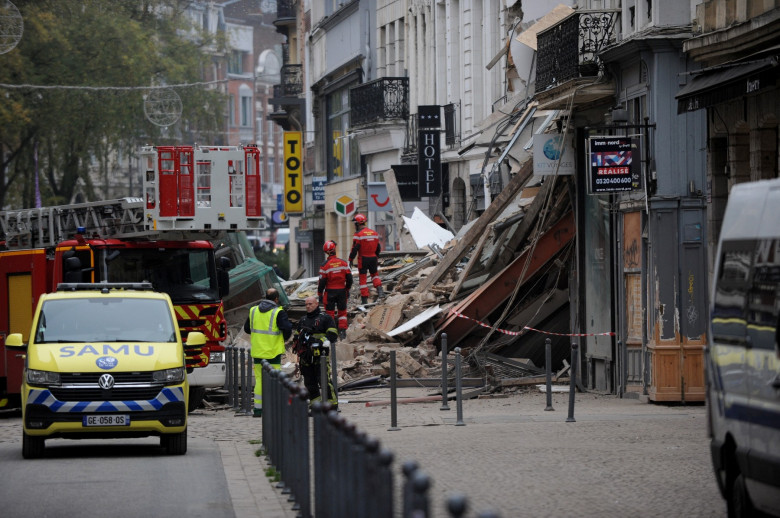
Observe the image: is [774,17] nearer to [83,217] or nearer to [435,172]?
[83,217]

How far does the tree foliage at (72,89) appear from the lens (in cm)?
5247

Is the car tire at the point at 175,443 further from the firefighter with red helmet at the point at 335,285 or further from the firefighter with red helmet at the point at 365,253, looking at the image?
the firefighter with red helmet at the point at 365,253

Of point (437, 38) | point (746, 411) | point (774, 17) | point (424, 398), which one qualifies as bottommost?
point (424, 398)

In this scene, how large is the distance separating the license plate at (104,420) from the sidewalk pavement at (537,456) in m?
1.14

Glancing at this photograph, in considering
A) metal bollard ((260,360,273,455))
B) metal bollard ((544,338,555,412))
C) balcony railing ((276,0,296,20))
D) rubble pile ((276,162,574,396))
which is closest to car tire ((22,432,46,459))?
metal bollard ((260,360,273,455))

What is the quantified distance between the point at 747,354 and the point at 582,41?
47.4 ft

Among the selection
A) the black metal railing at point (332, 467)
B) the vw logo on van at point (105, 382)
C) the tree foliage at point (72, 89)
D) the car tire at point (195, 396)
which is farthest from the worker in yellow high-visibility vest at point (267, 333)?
the tree foliage at point (72, 89)

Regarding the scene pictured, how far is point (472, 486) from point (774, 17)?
24.3 ft

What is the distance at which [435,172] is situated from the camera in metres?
40.6

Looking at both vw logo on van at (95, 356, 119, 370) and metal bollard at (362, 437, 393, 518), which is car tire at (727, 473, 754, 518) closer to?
metal bollard at (362, 437, 393, 518)

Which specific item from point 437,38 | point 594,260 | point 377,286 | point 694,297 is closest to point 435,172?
point 437,38

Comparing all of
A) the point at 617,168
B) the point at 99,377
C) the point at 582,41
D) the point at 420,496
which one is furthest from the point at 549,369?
the point at 420,496

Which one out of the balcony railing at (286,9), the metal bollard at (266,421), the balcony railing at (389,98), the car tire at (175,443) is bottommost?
the car tire at (175,443)

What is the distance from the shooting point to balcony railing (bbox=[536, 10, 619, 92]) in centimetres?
2372
